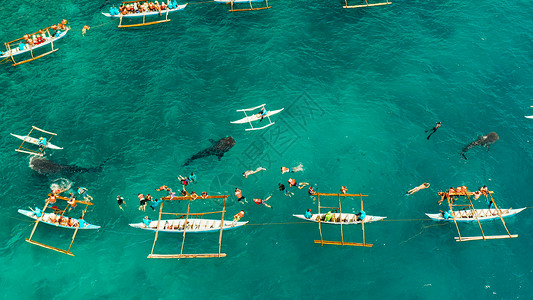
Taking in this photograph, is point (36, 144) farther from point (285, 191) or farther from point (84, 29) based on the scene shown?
point (285, 191)

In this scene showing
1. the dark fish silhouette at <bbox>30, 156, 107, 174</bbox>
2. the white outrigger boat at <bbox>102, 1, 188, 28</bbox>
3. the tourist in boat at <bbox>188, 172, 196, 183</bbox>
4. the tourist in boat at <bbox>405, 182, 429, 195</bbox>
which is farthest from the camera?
the white outrigger boat at <bbox>102, 1, 188, 28</bbox>

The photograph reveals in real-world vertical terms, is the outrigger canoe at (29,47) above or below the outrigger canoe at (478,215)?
above

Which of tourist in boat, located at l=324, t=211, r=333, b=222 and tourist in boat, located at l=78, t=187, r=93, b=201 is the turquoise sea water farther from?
tourist in boat, located at l=324, t=211, r=333, b=222

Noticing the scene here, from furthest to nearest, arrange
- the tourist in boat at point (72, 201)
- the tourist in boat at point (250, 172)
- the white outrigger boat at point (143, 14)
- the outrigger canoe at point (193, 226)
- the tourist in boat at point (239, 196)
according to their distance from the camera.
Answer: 1. the white outrigger boat at point (143, 14)
2. the tourist in boat at point (250, 172)
3. the tourist in boat at point (72, 201)
4. the tourist in boat at point (239, 196)
5. the outrigger canoe at point (193, 226)

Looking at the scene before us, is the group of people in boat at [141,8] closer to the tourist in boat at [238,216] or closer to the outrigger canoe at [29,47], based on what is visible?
the outrigger canoe at [29,47]

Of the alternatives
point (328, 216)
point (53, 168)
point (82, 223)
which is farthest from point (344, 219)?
point (53, 168)

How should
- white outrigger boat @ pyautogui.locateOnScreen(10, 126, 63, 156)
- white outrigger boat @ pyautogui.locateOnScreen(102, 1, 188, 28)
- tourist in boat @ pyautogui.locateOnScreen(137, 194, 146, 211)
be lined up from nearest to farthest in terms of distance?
tourist in boat @ pyautogui.locateOnScreen(137, 194, 146, 211)
white outrigger boat @ pyautogui.locateOnScreen(10, 126, 63, 156)
white outrigger boat @ pyautogui.locateOnScreen(102, 1, 188, 28)

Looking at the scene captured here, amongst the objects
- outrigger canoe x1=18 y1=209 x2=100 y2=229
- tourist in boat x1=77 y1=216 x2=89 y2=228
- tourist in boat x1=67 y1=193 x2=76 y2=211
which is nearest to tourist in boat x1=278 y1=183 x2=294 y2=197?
outrigger canoe x1=18 y1=209 x2=100 y2=229

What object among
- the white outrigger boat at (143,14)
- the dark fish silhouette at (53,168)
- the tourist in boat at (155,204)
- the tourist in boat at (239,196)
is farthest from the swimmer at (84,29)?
the tourist in boat at (239,196)
